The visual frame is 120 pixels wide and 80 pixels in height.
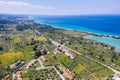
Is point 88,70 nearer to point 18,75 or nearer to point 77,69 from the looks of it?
point 77,69

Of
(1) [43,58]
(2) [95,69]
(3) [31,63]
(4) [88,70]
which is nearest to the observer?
(4) [88,70]

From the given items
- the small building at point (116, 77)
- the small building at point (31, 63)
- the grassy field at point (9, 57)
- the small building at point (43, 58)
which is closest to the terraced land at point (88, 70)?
the small building at point (116, 77)

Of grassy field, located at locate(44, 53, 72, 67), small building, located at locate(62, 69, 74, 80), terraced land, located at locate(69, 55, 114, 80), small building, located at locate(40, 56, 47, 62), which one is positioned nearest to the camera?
small building, located at locate(62, 69, 74, 80)

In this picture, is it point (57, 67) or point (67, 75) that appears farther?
point (57, 67)

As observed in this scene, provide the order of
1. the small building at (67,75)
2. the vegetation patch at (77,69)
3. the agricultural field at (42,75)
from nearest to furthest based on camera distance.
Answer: the small building at (67,75)
the agricultural field at (42,75)
the vegetation patch at (77,69)

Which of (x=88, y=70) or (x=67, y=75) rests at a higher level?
(x=88, y=70)

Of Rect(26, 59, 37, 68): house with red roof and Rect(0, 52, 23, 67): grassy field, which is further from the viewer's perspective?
Rect(0, 52, 23, 67): grassy field

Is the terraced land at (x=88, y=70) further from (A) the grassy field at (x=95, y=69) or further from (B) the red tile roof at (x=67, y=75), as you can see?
(B) the red tile roof at (x=67, y=75)

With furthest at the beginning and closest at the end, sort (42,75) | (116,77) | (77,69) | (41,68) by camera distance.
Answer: (41,68) < (77,69) < (42,75) < (116,77)

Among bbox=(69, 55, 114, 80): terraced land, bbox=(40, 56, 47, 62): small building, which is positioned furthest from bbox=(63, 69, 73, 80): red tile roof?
bbox=(40, 56, 47, 62): small building

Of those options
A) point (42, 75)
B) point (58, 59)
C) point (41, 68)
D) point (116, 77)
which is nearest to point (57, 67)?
point (41, 68)

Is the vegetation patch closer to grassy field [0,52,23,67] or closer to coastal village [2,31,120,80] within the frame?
coastal village [2,31,120,80]

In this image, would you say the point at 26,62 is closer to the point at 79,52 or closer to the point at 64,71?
the point at 64,71
